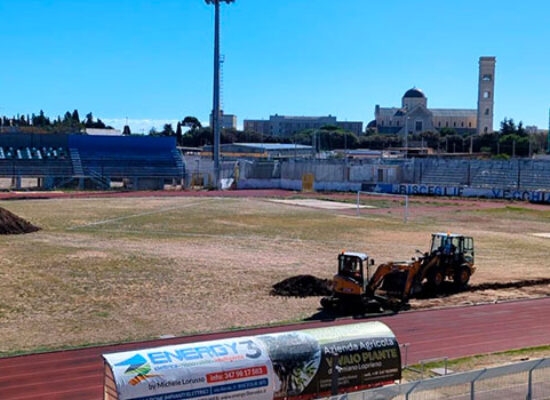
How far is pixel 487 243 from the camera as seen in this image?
1702 inches

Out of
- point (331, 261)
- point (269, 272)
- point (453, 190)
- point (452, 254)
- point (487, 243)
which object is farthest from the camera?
point (453, 190)

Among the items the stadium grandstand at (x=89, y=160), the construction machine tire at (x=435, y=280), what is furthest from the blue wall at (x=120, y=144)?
the construction machine tire at (x=435, y=280)

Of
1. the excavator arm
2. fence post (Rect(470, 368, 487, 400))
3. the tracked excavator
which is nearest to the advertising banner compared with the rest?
the tracked excavator

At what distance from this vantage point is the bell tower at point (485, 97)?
180 m

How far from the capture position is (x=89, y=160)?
95875 millimetres

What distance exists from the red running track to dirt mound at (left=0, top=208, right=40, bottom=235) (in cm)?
2533

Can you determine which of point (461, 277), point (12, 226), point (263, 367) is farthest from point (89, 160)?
point (263, 367)

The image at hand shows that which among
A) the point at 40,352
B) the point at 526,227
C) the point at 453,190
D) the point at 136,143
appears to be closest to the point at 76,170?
the point at 136,143

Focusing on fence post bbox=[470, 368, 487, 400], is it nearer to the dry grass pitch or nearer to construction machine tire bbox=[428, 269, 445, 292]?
the dry grass pitch

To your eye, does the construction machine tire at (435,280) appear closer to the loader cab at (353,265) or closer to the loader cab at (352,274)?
the loader cab at (352,274)

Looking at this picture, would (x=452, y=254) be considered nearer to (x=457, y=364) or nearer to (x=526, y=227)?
(x=457, y=364)

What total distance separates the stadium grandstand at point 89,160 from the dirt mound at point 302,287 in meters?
64.9

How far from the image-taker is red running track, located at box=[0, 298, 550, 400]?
16250mm

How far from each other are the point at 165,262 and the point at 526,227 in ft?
101
